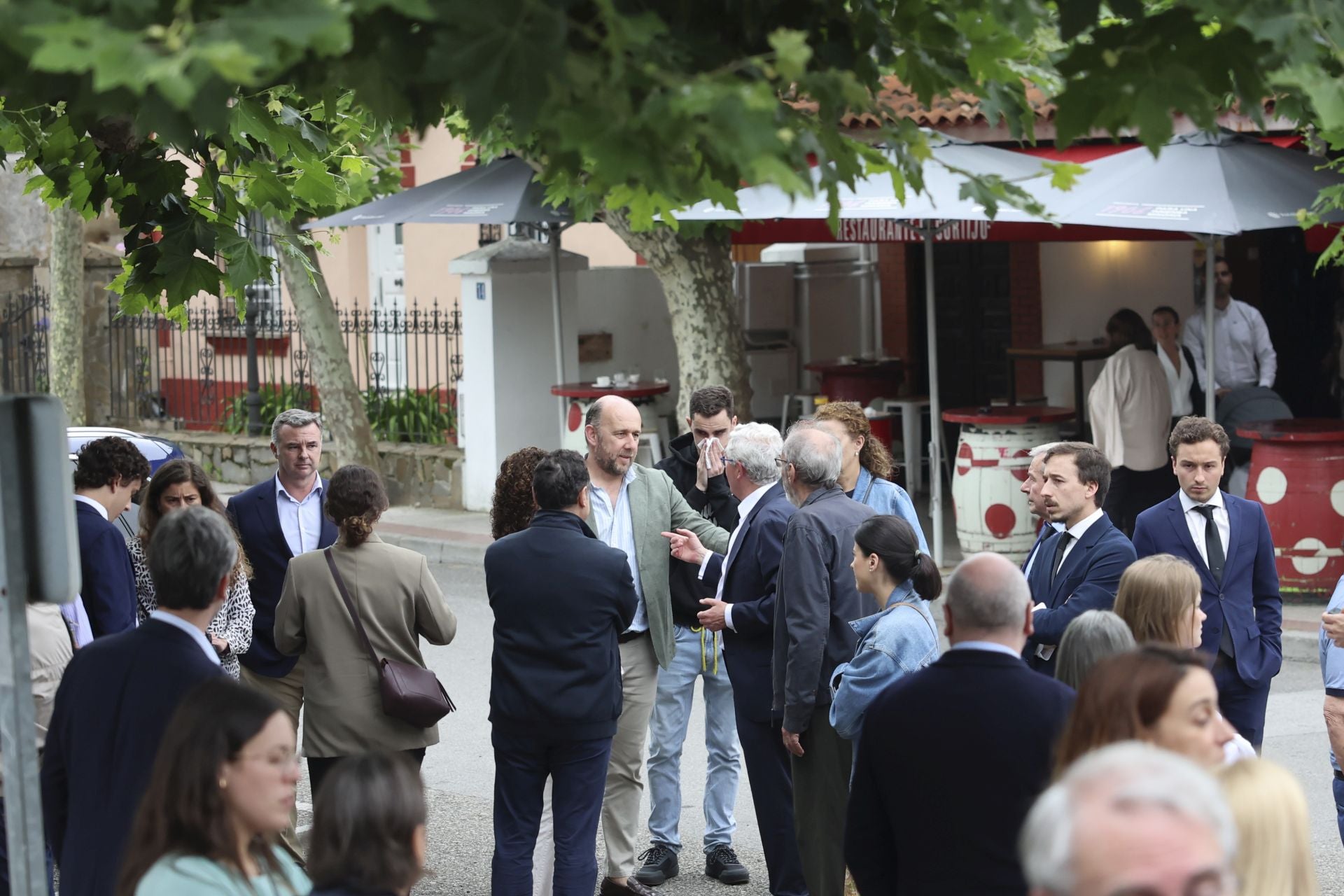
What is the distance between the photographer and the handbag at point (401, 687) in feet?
17.8

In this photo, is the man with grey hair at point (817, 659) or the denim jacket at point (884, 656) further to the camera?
the man with grey hair at point (817, 659)

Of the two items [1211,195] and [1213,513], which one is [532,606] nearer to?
[1213,513]

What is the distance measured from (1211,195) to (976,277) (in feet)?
24.0

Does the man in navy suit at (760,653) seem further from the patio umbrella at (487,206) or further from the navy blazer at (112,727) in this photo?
the patio umbrella at (487,206)

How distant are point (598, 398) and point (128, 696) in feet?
34.5

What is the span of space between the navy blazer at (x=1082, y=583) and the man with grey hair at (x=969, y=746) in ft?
5.48

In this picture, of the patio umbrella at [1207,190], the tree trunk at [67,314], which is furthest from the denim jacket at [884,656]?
the tree trunk at [67,314]

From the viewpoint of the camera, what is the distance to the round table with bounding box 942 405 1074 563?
40.0 feet

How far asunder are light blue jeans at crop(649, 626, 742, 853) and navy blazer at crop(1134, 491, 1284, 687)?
1.73 meters

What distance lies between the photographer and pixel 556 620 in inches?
209

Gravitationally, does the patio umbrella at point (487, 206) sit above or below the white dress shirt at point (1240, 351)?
above

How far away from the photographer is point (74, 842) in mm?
3846

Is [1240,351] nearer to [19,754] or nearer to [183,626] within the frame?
[183,626]

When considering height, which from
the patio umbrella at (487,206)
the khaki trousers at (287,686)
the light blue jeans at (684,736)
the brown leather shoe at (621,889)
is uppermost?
the patio umbrella at (487,206)
